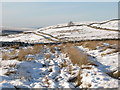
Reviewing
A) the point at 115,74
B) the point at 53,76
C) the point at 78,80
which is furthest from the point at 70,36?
the point at 78,80

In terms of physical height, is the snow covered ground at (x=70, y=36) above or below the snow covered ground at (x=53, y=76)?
below

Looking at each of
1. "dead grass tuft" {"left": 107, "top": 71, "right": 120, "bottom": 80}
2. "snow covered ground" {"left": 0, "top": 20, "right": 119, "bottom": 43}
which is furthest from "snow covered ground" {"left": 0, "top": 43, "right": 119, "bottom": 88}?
"snow covered ground" {"left": 0, "top": 20, "right": 119, "bottom": 43}

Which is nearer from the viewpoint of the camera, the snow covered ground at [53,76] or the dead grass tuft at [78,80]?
the snow covered ground at [53,76]

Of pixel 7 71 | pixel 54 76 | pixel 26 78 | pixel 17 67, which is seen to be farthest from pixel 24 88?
pixel 17 67

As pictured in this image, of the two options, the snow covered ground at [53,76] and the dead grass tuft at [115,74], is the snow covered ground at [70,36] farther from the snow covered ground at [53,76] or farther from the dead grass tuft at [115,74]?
the dead grass tuft at [115,74]

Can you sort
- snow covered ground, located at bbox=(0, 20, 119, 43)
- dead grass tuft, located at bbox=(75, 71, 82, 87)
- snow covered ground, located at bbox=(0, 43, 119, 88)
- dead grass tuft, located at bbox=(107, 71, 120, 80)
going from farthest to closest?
snow covered ground, located at bbox=(0, 20, 119, 43), dead grass tuft, located at bbox=(107, 71, 120, 80), dead grass tuft, located at bbox=(75, 71, 82, 87), snow covered ground, located at bbox=(0, 43, 119, 88)

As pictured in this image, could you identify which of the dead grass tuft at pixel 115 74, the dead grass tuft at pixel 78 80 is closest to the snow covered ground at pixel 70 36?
the dead grass tuft at pixel 115 74

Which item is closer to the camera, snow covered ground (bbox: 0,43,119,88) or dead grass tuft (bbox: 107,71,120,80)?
snow covered ground (bbox: 0,43,119,88)

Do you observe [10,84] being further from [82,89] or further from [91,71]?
[91,71]

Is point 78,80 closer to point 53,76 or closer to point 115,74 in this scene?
point 53,76

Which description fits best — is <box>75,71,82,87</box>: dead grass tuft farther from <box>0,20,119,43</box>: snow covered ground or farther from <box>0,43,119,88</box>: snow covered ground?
<box>0,20,119,43</box>: snow covered ground

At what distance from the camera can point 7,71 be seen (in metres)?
11.7

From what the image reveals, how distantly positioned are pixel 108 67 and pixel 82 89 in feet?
13.3

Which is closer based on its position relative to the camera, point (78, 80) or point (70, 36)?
point (78, 80)
